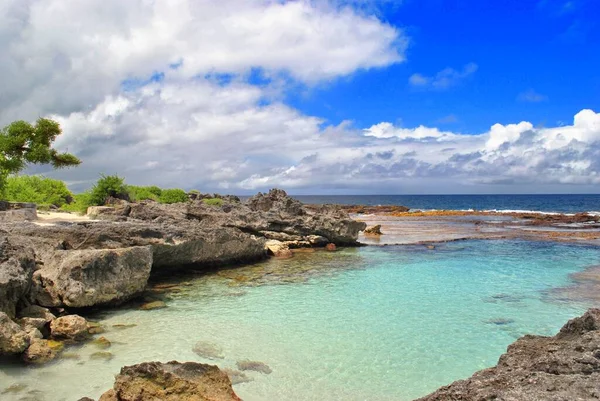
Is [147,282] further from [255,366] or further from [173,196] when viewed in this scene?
[173,196]

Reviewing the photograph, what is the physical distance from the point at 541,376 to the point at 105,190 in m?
33.0

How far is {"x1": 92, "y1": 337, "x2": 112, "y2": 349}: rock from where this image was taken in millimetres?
9284

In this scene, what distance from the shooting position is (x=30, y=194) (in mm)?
30516

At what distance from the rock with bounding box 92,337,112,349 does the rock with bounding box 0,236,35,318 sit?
6.42 feet

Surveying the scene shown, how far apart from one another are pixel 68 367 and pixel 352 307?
7.80 metres

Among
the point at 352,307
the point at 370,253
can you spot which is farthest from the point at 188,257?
the point at 370,253

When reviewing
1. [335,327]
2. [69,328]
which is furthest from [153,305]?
[335,327]

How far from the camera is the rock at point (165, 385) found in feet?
19.0

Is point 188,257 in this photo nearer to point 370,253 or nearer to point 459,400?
point 370,253

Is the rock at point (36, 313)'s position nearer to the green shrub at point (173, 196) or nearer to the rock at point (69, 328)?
the rock at point (69, 328)

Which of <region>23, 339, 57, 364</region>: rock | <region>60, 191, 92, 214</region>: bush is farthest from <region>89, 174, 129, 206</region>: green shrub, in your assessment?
<region>23, 339, 57, 364</region>: rock

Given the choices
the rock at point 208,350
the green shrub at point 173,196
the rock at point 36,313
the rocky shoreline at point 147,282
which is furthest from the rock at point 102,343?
the green shrub at point 173,196

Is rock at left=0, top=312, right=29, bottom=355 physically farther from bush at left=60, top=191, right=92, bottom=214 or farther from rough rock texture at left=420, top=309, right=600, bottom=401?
bush at left=60, top=191, right=92, bottom=214

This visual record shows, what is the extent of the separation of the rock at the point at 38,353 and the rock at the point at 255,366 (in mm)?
3736
